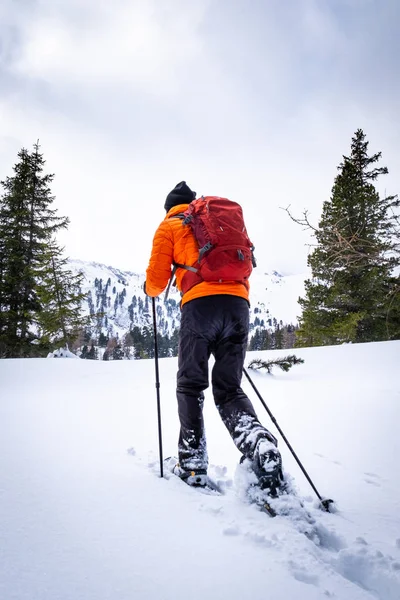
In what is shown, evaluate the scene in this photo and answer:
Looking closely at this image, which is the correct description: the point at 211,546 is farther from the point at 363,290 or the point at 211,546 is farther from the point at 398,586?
the point at 363,290

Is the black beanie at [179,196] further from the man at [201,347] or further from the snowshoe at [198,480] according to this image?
the snowshoe at [198,480]

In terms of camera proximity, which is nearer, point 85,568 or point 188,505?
point 85,568

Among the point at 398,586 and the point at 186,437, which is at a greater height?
the point at 186,437

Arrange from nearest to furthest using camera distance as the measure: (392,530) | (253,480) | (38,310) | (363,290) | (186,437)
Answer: (392,530) < (253,480) < (186,437) < (363,290) < (38,310)

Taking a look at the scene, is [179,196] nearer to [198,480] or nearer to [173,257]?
[173,257]

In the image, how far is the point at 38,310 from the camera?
1970 cm

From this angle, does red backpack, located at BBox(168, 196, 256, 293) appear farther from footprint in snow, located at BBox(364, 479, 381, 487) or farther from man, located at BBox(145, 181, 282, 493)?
footprint in snow, located at BBox(364, 479, 381, 487)

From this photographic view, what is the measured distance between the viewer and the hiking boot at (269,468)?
71.8 inches

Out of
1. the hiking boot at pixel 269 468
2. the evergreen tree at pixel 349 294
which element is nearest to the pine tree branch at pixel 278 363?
the hiking boot at pixel 269 468

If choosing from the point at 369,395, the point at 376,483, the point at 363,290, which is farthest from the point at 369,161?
the point at 376,483

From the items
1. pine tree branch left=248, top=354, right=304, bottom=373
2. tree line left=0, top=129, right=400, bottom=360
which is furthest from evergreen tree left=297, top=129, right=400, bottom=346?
pine tree branch left=248, top=354, right=304, bottom=373

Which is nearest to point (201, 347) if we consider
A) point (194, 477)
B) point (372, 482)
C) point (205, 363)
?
point (205, 363)

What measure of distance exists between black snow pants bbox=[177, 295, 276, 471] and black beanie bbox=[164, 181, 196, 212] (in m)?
1.19

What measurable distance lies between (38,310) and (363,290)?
1968 centimetres
